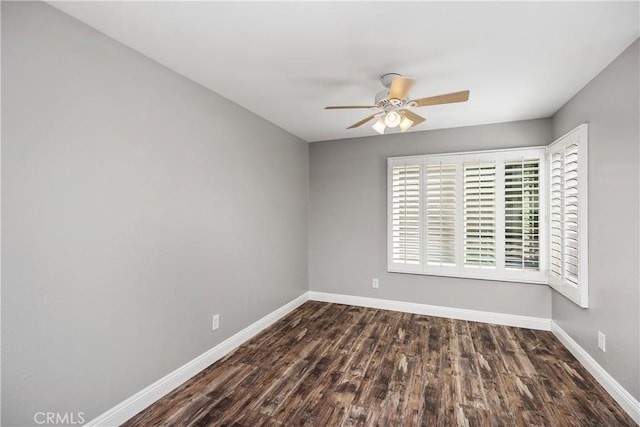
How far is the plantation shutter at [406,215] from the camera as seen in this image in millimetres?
3965

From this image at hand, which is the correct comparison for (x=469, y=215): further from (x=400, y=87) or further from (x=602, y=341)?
(x=400, y=87)

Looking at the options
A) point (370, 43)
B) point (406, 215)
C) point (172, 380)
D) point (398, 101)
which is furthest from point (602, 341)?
point (172, 380)

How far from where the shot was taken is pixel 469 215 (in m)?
3.69

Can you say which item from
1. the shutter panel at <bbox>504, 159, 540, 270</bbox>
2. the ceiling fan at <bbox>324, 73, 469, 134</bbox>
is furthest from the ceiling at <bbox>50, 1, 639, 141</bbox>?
the shutter panel at <bbox>504, 159, 540, 270</bbox>

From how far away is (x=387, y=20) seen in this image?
5.63 feet

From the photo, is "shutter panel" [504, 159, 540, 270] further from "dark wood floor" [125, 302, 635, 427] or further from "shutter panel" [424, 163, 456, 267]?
"dark wood floor" [125, 302, 635, 427]

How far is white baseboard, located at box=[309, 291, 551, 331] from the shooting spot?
349 centimetres

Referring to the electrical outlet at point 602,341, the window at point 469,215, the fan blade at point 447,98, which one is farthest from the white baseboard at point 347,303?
the fan blade at point 447,98

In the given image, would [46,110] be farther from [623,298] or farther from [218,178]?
[623,298]

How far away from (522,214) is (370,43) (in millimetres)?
2781

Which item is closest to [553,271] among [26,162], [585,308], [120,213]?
[585,308]

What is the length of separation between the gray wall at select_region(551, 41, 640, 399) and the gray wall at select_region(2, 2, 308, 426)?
3.13 m

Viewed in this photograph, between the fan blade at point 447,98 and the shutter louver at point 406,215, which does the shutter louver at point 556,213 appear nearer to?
the shutter louver at point 406,215

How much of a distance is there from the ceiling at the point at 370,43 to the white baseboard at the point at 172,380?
237 centimetres
